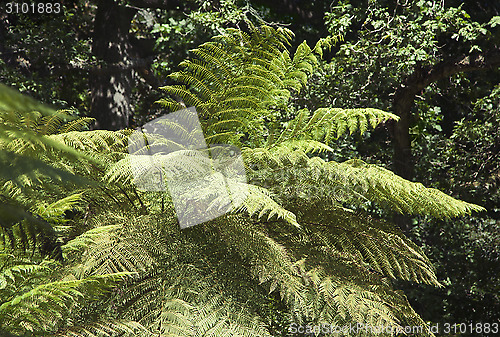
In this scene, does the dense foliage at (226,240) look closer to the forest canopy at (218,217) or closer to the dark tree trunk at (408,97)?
the forest canopy at (218,217)

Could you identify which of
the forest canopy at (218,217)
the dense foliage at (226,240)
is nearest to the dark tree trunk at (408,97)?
Answer: the forest canopy at (218,217)

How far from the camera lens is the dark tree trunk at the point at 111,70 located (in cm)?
438

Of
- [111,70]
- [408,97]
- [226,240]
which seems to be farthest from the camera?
[111,70]

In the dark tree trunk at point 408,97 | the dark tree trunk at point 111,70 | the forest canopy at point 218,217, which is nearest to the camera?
the forest canopy at point 218,217

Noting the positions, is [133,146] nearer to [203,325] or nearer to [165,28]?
[203,325]

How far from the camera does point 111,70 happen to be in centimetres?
440

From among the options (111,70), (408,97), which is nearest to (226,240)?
(408,97)

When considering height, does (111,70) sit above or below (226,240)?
below

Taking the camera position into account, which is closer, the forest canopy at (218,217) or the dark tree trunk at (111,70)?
the forest canopy at (218,217)

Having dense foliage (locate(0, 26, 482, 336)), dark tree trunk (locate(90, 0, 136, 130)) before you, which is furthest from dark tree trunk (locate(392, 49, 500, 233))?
dark tree trunk (locate(90, 0, 136, 130))

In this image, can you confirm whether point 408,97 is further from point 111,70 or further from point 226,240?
point 226,240

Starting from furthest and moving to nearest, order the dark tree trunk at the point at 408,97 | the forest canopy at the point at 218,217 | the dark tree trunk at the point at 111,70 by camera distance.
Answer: the dark tree trunk at the point at 111,70 → the dark tree trunk at the point at 408,97 → the forest canopy at the point at 218,217

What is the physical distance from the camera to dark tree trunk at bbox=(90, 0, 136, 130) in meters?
4.38

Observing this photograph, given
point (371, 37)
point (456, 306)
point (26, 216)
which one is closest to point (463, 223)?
point (456, 306)
